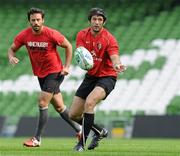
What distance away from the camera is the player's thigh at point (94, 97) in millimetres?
11914

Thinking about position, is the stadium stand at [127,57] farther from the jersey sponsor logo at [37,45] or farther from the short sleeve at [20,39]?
the jersey sponsor logo at [37,45]

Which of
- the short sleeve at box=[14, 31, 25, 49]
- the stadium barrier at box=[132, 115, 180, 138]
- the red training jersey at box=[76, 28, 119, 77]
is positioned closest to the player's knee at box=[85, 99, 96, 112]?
the red training jersey at box=[76, 28, 119, 77]

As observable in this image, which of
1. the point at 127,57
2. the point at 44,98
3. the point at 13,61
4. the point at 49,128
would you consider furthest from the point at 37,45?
the point at 127,57

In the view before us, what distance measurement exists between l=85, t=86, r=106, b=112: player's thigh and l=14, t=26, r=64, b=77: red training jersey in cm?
202

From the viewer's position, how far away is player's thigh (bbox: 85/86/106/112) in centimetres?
1191

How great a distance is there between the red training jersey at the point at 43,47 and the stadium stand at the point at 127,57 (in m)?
9.73

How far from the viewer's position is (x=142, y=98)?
25719 mm

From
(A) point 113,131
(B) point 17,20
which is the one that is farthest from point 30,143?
(B) point 17,20

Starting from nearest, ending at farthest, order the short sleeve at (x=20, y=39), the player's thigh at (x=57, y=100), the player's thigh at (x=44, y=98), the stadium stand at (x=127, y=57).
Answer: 1. the player's thigh at (x=44, y=98)
2. the short sleeve at (x=20, y=39)
3. the player's thigh at (x=57, y=100)
4. the stadium stand at (x=127, y=57)

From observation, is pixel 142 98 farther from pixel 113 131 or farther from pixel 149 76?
pixel 113 131

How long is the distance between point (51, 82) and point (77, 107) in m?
1.30

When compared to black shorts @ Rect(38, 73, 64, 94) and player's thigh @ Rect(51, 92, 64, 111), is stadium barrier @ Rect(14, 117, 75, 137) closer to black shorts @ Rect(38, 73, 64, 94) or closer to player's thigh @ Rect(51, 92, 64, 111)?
player's thigh @ Rect(51, 92, 64, 111)

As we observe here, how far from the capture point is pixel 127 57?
2864 cm

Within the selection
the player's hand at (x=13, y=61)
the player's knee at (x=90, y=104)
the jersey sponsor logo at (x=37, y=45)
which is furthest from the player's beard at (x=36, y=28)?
the player's knee at (x=90, y=104)
